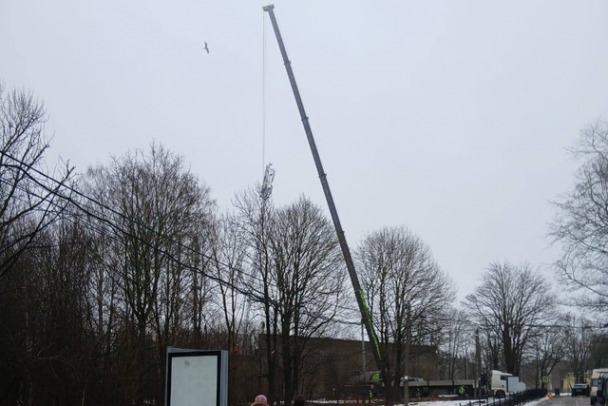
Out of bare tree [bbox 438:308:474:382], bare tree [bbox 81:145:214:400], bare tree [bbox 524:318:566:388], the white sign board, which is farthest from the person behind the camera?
bare tree [bbox 524:318:566:388]

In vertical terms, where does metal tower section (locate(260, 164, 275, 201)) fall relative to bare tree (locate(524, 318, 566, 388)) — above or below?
above

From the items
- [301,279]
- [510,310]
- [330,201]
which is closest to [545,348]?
[510,310]

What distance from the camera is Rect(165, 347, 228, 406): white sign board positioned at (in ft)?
39.0

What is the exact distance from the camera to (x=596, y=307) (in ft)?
106

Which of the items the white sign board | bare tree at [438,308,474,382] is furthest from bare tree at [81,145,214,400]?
bare tree at [438,308,474,382]

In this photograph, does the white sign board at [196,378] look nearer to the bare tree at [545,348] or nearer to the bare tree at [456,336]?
the bare tree at [456,336]

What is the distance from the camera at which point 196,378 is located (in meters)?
12.0

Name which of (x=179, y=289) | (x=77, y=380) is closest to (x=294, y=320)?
(x=179, y=289)

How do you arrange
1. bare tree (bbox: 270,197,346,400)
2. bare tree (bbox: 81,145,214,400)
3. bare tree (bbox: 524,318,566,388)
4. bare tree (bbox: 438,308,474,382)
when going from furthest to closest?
bare tree (bbox: 524,318,566,388) < bare tree (bbox: 438,308,474,382) < bare tree (bbox: 270,197,346,400) < bare tree (bbox: 81,145,214,400)

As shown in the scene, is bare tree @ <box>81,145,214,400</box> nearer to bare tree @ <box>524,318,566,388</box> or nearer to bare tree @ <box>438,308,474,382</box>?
bare tree @ <box>438,308,474,382</box>

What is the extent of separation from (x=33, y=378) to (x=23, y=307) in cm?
237

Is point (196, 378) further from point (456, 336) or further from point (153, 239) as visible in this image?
point (456, 336)

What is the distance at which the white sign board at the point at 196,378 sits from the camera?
39.0ft

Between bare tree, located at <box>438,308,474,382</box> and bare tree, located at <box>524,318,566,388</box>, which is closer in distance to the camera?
bare tree, located at <box>438,308,474,382</box>
